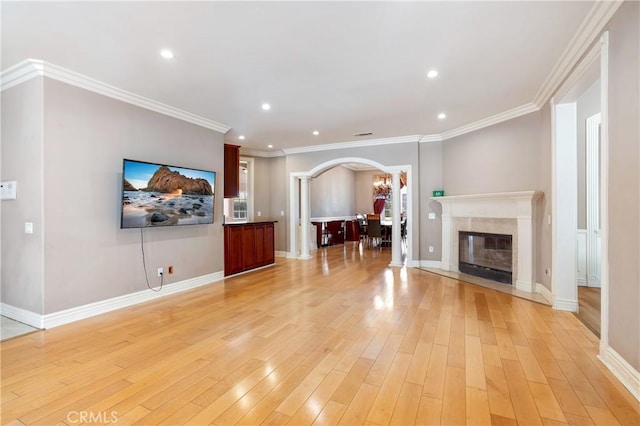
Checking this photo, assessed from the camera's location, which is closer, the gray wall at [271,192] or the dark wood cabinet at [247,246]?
the dark wood cabinet at [247,246]

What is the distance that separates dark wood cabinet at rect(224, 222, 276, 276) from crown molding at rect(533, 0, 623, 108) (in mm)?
5339

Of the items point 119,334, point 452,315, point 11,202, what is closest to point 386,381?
point 452,315

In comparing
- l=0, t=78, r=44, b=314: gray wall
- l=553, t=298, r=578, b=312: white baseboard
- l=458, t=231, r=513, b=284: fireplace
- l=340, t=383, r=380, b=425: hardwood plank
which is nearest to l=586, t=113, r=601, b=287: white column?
l=458, t=231, r=513, b=284: fireplace

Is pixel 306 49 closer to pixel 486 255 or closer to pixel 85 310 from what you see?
pixel 85 310

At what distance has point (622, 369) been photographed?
2.14m

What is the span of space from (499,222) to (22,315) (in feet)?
22.3

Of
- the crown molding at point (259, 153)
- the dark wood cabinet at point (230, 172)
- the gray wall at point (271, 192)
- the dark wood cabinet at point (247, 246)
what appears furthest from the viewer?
the gray wall at point (271, 192)

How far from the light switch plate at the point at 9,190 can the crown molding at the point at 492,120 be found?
6.81 m

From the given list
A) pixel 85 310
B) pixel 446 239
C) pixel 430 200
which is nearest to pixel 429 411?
pixel 85 310

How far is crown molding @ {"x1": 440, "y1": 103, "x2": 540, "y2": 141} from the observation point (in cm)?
456

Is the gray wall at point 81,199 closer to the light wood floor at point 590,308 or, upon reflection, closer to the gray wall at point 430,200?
the gray wall at point 430,200

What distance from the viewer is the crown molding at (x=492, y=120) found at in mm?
4557

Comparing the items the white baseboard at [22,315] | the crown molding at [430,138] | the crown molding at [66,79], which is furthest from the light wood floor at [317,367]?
the crown molding at [430,138]

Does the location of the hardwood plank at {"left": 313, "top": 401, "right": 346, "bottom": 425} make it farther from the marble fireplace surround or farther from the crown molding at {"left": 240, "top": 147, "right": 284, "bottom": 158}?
the crown molding at {"left": 240, "top": 147, "right": 284, "bottom": 158}
